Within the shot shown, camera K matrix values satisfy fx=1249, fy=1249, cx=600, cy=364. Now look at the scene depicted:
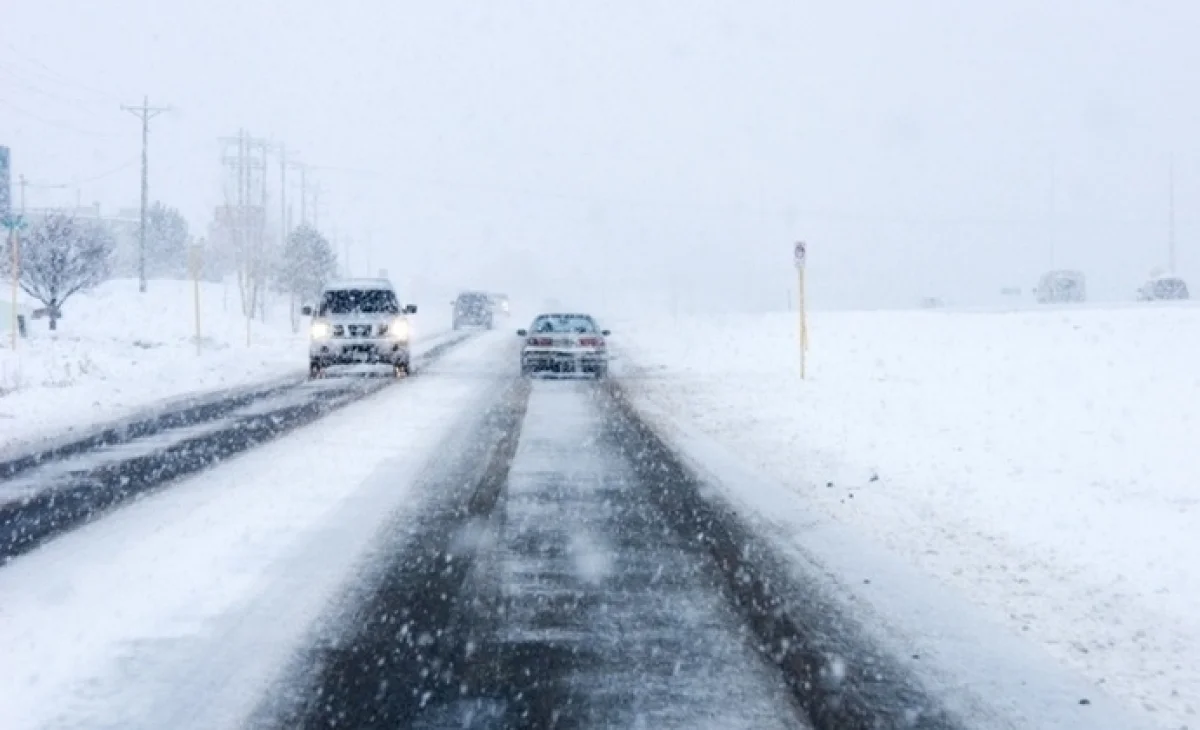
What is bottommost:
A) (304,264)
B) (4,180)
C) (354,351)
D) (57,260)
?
(354,351)

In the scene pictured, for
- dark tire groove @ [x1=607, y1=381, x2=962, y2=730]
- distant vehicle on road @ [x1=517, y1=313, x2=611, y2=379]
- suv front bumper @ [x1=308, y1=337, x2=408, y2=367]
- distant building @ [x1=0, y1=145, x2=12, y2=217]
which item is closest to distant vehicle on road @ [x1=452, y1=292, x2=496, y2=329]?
distant building @ [x1=0, y1=145, x2=12, y2=217]

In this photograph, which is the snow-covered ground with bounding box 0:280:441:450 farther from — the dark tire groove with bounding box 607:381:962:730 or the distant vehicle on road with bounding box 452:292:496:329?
the distant vehicle on road with bounding box 452:292:496:329

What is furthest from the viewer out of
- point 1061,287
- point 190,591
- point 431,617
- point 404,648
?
point 1061,287

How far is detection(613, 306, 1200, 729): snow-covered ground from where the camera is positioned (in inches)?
254

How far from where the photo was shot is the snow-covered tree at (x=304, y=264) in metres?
59.2

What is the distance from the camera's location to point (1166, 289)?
6438cm

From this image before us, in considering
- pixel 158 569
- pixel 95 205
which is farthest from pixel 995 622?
pixel 95 205

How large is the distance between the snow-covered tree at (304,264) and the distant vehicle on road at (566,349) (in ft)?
108

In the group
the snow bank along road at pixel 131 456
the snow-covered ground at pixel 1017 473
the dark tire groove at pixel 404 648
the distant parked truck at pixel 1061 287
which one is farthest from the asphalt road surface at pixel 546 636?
→ the distant parked truck at pixel 1061 287

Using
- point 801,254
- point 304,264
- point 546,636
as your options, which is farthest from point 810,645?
point 304,264

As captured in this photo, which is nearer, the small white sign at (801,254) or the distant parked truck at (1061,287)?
the small white sign at (801,254)

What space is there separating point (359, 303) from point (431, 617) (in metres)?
22.4

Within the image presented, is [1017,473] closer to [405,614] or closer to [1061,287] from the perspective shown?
[405,614]

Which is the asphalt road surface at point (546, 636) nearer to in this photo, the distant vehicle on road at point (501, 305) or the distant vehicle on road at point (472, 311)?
the distant vehicle on road at point (472, 311)
